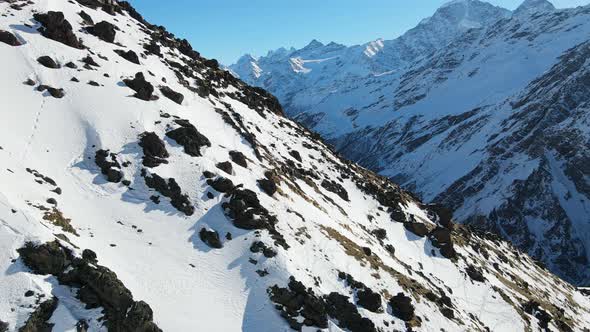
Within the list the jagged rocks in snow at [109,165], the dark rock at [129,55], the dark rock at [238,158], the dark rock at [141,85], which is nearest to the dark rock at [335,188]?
the dark rock at [238,158]

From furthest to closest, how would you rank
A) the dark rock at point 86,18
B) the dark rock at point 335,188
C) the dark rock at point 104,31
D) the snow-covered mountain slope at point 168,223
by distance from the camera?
1. the dark rock at point 335,188
2. the dark rock at point 86,18
3. the dark rock at point 104,31
4. the snow-covered mountain slope at point 168,223

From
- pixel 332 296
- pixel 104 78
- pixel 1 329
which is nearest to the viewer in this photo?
pixel 1 329

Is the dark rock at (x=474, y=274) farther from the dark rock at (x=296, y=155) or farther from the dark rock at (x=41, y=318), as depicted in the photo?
the dark rock at (x=41, y=318)

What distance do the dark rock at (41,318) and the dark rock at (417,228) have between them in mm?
59282

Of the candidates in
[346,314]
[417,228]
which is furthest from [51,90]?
[417,228]

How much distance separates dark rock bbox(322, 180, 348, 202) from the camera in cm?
7338

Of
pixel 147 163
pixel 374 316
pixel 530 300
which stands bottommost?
pixel 530 300

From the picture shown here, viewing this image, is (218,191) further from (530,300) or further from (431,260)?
(530,300)

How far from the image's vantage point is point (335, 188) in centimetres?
7481

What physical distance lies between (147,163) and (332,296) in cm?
2013

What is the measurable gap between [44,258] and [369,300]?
25.2m

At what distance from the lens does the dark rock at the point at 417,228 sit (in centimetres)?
7606

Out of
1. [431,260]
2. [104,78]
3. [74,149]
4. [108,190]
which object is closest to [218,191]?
[108,190]

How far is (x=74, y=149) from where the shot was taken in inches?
1645
